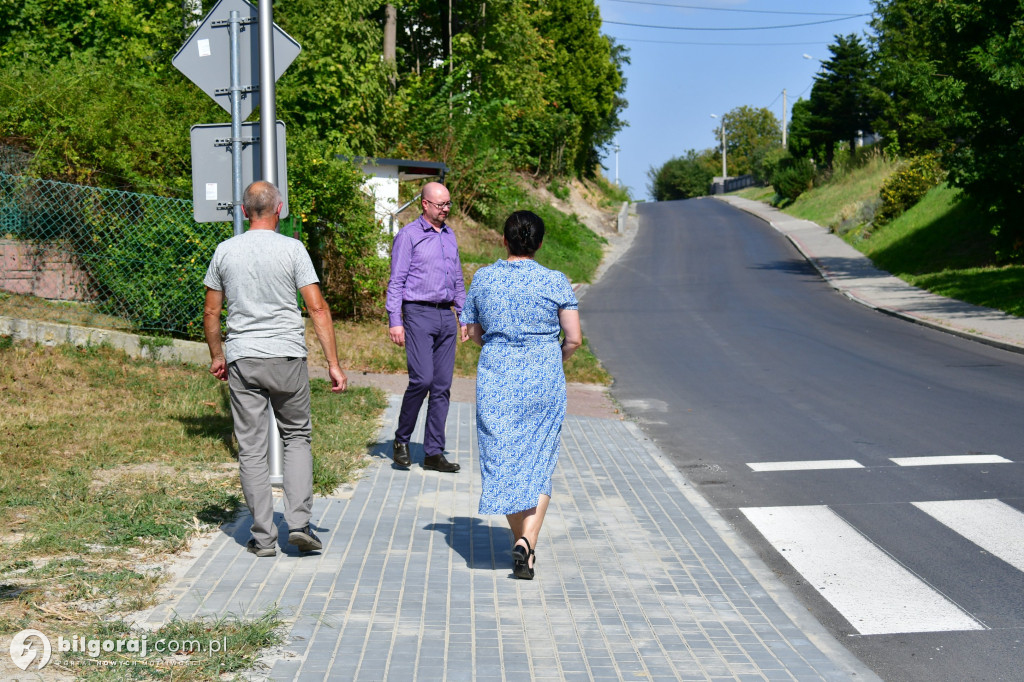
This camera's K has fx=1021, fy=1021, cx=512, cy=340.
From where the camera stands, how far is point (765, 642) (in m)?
4.16

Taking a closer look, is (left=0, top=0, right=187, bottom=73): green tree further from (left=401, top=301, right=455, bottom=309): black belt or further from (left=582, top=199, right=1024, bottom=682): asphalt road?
(left=401, top=301, right=455, bottom=309): black belt

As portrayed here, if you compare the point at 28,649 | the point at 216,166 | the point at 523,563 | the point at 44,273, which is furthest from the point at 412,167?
the point at 28,649

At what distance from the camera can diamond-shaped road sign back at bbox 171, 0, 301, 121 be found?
6.70 m

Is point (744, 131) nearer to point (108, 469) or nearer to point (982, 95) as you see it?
point (982, 95)

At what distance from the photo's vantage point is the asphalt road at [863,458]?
4613 millimetres

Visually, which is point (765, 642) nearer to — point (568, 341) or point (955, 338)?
point (568, 341)

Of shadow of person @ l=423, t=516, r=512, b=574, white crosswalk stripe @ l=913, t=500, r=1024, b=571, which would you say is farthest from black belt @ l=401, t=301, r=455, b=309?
white crosswalk stripe @ l=913, t=500, r=1024, b=571

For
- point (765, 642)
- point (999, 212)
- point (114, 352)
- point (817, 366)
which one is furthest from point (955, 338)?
point (765, 642)

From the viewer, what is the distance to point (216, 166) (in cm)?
680

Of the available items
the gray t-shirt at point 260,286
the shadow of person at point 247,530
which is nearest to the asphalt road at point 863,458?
the shadow of person at point 247,530

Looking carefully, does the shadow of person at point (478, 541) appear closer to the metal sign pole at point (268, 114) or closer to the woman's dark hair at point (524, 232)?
the metal sign pole at point (268, 114)

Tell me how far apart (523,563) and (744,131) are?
113 m

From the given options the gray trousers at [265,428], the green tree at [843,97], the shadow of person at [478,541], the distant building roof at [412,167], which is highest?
the green tree at [843,97]

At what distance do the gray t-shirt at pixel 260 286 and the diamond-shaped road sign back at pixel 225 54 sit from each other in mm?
1970
